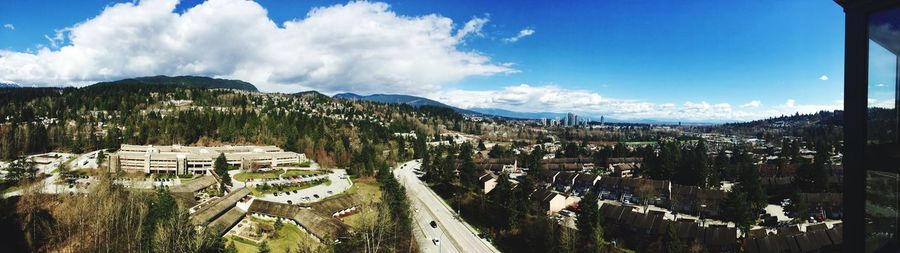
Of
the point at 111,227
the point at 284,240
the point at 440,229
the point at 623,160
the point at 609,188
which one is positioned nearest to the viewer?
the point at 111,227

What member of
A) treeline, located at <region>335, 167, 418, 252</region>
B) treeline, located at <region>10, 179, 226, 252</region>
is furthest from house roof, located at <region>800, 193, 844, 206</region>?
treeline, located at <region>10, 179, 226, 252</region>

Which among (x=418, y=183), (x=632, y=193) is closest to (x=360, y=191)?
(x=418, y=183)

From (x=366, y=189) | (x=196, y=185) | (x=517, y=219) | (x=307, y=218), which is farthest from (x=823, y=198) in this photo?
(x=196, y=185)

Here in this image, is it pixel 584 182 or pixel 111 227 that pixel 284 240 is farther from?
pixel 584 182

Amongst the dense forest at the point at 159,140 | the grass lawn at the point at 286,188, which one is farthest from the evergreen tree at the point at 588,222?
the grass lawn at the point at 286,188

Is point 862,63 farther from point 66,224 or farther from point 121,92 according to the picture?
point 121,92

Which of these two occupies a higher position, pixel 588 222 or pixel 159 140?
pixel 159 140

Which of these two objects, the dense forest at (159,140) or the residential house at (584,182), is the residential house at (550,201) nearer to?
the residential house at (584,182)

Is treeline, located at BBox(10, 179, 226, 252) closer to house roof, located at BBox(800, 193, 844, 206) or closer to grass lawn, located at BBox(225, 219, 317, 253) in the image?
grass lawn, located at BBox(225, 219, 317, 253)
